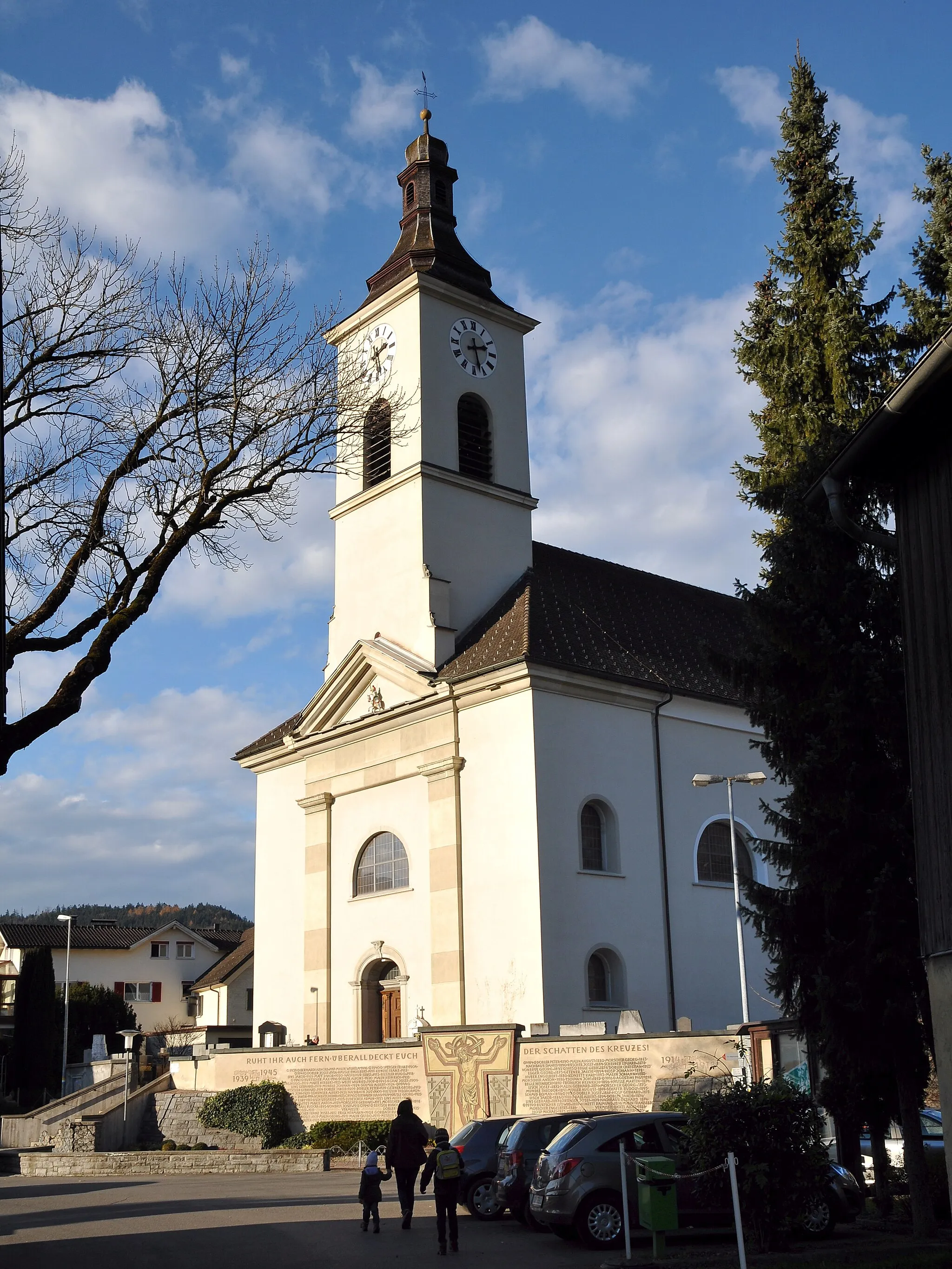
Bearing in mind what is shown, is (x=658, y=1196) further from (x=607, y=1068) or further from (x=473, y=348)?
(x=473, y=348)

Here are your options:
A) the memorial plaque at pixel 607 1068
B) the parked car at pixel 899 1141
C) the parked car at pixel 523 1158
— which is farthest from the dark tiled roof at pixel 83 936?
the parked car at pixel 899 1141

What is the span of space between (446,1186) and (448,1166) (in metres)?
0.29

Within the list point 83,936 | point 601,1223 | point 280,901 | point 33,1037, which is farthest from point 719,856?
point 83,936

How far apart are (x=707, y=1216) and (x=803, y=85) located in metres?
16.4

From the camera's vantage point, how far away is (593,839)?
31031mm

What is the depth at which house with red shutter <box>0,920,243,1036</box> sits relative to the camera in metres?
74.8

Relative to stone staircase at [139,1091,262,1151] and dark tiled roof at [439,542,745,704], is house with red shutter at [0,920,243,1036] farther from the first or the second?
dark tiled roof at [439,542,745,704]

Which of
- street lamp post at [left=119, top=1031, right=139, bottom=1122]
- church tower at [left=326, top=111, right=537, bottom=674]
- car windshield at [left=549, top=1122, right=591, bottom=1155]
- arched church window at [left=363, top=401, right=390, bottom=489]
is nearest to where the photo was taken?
car windshield at [left=549, top=1122, right=591, bottom=1155]

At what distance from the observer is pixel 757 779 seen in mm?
26000

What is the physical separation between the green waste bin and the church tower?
67.0 ft

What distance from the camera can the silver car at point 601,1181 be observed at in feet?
48.3

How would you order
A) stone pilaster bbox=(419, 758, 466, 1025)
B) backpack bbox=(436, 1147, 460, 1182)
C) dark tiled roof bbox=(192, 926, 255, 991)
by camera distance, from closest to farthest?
backpack bbox=(436, 1147, 460, 1182) → stone pilaster bbox=(419, 758, 466, 1025) → dark tiled roof bbox=(192, 926, 255, 991)

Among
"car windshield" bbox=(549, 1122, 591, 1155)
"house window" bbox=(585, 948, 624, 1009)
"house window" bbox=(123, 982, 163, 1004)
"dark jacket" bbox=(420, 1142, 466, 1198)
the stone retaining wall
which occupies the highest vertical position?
"house window" bbox=(585, 948, 624, 1009)

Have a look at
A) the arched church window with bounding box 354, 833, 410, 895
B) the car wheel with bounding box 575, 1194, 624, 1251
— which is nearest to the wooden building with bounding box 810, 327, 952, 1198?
the car wheel with bounding box 575, 1194, 624, 1251
